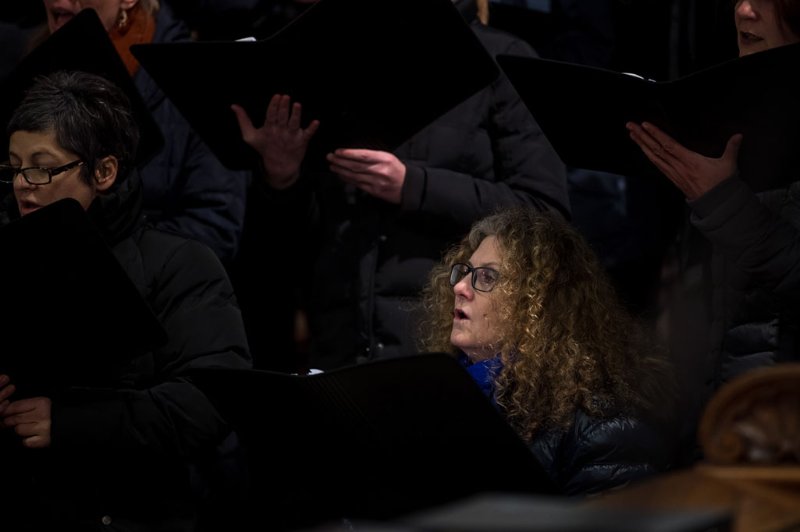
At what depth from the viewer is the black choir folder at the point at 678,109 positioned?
2.88 meters

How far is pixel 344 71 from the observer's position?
3500 mm

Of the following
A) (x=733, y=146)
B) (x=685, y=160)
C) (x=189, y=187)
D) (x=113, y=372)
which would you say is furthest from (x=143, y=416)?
(x=733, y=146)

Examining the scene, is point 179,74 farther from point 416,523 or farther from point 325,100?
point 416,523

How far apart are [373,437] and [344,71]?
4.08 feet

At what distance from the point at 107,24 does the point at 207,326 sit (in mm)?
1260

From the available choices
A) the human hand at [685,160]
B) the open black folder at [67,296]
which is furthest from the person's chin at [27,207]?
the human hand at [685,160]

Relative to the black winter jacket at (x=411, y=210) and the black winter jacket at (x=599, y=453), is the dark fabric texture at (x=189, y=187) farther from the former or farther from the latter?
the black winter jacket at (x=599, y=453)

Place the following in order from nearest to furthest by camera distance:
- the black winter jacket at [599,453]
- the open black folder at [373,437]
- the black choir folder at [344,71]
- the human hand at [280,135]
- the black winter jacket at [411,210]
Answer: the open black folder at [373,437], the black winter jacket at [599,453], the black choir folder at [344,71], the human hand at [280,135], the black winter jacket at [411,210]

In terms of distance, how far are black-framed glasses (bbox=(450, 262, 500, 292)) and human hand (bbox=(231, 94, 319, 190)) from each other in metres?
0.58

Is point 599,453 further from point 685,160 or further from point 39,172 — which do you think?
point 39,172

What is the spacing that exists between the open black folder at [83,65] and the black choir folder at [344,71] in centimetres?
12

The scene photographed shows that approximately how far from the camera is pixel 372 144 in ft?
12.2

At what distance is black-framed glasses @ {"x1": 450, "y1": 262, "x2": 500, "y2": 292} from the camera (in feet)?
11.1

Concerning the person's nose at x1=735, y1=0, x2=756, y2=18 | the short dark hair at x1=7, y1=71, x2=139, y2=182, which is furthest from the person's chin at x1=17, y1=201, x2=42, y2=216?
the person's nose at x1=735, y1=0, x2=756, y2=18
